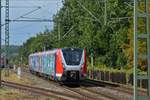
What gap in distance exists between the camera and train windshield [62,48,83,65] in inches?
1524

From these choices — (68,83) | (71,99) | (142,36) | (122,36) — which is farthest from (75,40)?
(142,36)

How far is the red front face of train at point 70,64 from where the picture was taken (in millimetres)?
38281

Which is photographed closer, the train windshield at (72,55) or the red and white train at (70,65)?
the red and white train at (70,65)

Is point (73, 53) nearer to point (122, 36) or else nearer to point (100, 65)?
point (122, 36)

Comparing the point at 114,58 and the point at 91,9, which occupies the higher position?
the point at 91,9

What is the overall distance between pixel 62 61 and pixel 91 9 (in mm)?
29676

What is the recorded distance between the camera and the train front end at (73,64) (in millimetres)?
38281

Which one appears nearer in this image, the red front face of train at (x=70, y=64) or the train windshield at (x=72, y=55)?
the red front face of train at (x=70, y=64)

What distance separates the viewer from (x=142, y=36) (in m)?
11.7

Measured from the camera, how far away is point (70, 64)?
38625 mm

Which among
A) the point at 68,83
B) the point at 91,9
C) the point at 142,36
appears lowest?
the point at 68,83

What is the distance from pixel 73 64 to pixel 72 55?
2.62 feet

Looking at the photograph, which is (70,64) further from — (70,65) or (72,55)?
(72,55)

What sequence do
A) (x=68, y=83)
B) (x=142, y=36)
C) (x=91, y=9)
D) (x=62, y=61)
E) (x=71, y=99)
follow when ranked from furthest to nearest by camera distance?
(x=91, y=9) → (x=68, y=83) → (x=62, y=61) → (x=71, y=99) → (x=142, y=36)
